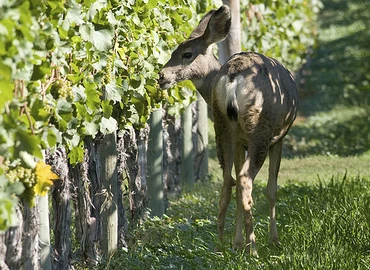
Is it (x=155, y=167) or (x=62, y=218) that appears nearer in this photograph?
(x=62, y=218)

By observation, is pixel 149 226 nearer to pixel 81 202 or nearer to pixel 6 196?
pixel 81 202

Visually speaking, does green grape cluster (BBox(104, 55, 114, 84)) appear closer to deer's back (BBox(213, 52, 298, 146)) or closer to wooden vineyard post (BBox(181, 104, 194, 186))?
deer's back (BBox(213, 52, 298, 146))

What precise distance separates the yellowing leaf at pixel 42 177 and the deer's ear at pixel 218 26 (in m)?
3.54

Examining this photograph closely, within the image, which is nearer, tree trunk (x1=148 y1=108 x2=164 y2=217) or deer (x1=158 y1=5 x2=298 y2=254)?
deer (x1=158 y1=5 x2=298 y2=254)

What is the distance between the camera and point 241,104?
7977mm

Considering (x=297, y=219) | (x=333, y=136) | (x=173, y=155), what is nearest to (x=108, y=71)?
(x=297, y=219)

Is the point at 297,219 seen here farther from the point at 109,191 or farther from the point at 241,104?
the point at 109,191

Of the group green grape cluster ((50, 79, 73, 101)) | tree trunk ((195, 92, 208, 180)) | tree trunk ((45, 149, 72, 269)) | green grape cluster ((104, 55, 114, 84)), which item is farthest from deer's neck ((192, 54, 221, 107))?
tree trunk ((195, 92, 208, 180))

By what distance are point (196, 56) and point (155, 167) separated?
1.61m

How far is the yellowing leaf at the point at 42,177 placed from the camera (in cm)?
546

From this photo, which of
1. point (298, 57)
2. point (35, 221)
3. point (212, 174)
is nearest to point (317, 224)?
Result: point (35, 221)

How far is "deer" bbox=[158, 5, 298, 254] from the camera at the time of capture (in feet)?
26.3

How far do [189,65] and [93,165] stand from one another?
62.7 inches

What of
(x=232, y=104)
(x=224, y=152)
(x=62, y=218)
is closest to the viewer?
(x=62, y=218)
